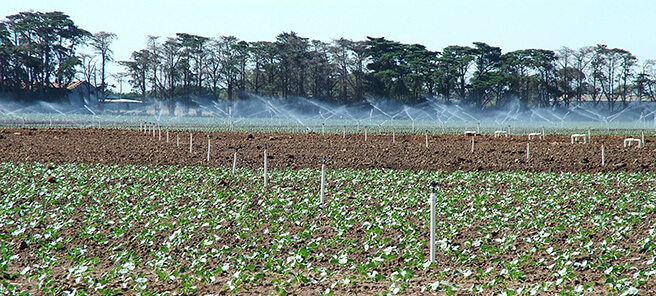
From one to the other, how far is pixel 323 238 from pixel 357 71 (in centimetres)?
6797

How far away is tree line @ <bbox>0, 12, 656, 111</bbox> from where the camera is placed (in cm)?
7438

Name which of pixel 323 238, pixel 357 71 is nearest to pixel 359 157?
pixel 323 238

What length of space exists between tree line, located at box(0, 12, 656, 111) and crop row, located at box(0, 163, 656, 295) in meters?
60.1

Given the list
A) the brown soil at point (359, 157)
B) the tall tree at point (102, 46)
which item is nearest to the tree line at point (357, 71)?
the tall tree at point (102, 46)

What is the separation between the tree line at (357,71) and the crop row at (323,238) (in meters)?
60.1

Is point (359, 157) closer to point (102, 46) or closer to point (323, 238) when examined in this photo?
point (323, 238)

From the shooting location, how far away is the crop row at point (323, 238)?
7.23 m

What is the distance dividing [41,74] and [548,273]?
69328 mm

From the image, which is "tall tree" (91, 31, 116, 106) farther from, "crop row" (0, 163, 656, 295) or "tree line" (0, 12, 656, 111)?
"crop row" (0, 163, 656, 295)

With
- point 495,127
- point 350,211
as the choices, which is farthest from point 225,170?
point 495,127

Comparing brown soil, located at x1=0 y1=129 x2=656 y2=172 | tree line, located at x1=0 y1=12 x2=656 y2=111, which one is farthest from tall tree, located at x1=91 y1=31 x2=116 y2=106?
brown soil, located at x1=0 y1=129 x2=656 y2=172

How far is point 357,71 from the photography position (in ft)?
252

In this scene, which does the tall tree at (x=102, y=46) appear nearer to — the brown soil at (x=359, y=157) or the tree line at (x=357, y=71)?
the tree line at (x=357, y=71)

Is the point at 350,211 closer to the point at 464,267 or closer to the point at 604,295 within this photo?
the point at 464,267
